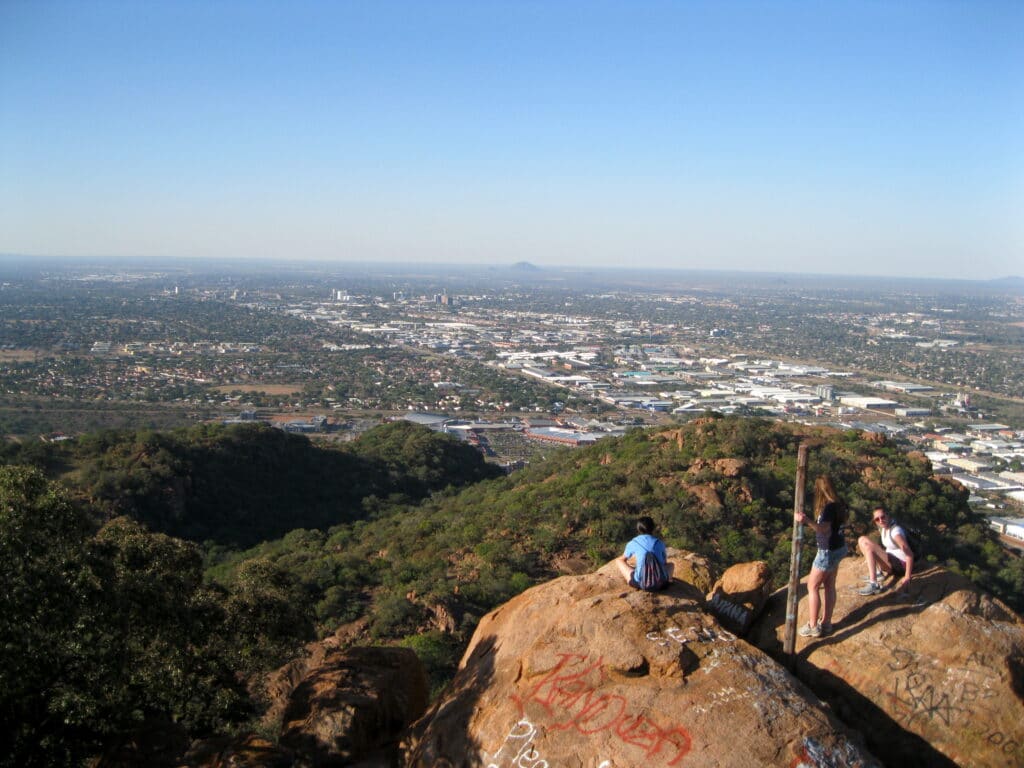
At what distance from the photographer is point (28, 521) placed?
5668mm

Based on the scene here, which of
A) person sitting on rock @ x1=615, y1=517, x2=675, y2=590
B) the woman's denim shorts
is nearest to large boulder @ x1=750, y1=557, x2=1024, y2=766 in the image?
the woman's denim shorts

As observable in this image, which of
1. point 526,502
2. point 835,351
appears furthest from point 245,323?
point 526,502

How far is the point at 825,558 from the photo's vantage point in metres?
6.14

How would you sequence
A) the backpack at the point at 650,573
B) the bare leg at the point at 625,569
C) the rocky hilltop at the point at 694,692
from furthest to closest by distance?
the bare leg at the point at 625,569, the backpack at the point at 650,573, the rocky hilltop at the point at 694,692

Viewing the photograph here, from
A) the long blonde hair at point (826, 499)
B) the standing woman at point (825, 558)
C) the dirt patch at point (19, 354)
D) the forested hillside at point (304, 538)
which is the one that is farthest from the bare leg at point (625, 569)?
the dirt patch at point (19, 354)

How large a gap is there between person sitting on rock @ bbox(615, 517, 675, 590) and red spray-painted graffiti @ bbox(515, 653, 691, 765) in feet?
3.43

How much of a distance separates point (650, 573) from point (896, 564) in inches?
88.6

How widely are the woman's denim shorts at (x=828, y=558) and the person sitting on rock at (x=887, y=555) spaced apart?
0.36 meters

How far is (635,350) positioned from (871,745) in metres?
80.5

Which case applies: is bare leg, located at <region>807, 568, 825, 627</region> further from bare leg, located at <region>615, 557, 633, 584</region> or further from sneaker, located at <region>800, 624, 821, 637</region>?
bare leg, located at <region>615, 557, 633, 584</region>

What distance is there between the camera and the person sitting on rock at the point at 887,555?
643 centimetres

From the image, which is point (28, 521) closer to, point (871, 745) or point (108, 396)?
point (871, 745)

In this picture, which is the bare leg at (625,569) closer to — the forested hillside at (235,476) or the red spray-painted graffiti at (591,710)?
the red spray-painted graffiti at (591,710)

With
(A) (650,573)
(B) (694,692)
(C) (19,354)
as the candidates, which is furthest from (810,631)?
(C) (19,354)
